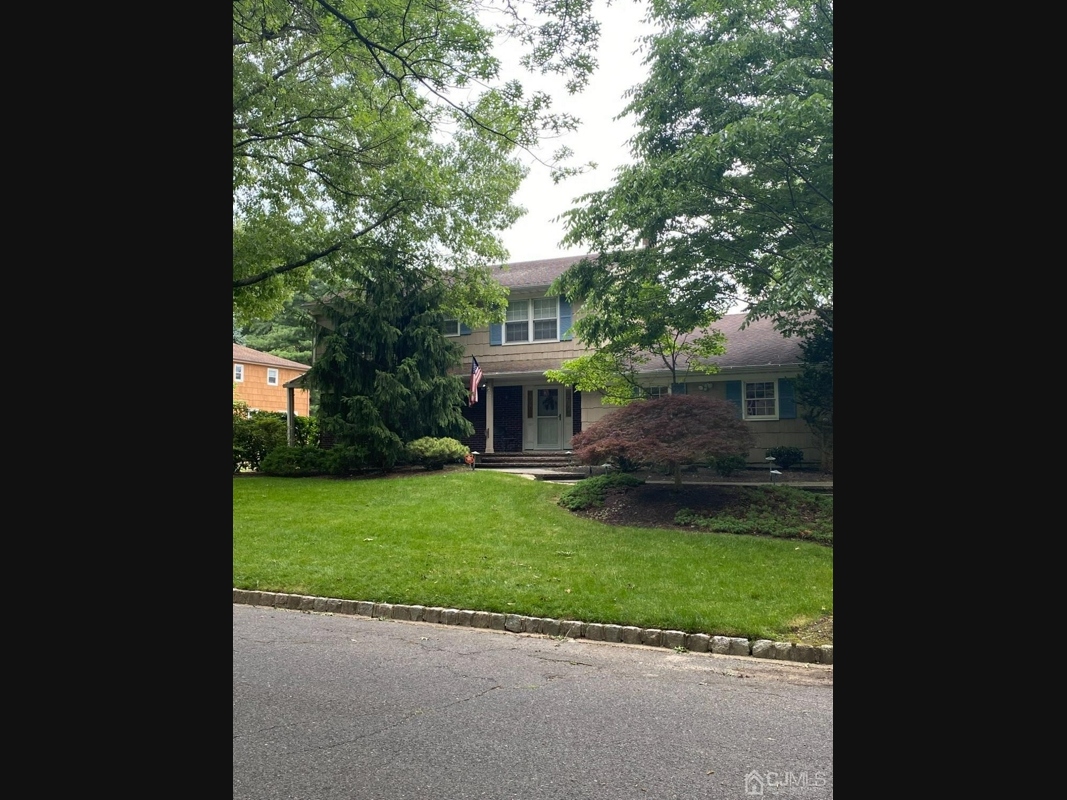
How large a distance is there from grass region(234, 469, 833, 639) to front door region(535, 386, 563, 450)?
16.0ft

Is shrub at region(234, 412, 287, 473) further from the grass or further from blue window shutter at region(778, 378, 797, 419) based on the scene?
blue window shutter at region(778, 378, 797, 419)

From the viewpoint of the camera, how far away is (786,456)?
10.6 metres

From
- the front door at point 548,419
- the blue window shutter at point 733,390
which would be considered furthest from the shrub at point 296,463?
the blue window shutter at point 733,390

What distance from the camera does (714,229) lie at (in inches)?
368

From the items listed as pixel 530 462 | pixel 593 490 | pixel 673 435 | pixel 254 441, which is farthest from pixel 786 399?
pixel 254 441

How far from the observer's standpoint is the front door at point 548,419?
1633 centimetres

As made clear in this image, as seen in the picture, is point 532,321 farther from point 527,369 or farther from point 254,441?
point 254,441

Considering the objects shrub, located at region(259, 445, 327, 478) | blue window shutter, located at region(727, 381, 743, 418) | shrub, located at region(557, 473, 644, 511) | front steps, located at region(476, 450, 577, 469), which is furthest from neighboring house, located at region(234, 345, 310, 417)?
blue window shutter, located at region(727, 381, 743, 418)

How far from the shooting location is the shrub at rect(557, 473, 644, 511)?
403 inches

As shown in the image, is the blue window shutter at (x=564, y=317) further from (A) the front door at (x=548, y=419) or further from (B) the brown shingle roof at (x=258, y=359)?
(B) the brown shingle roof at (x=258, y=359)

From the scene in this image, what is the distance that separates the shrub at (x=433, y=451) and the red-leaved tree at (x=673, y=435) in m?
4.48
